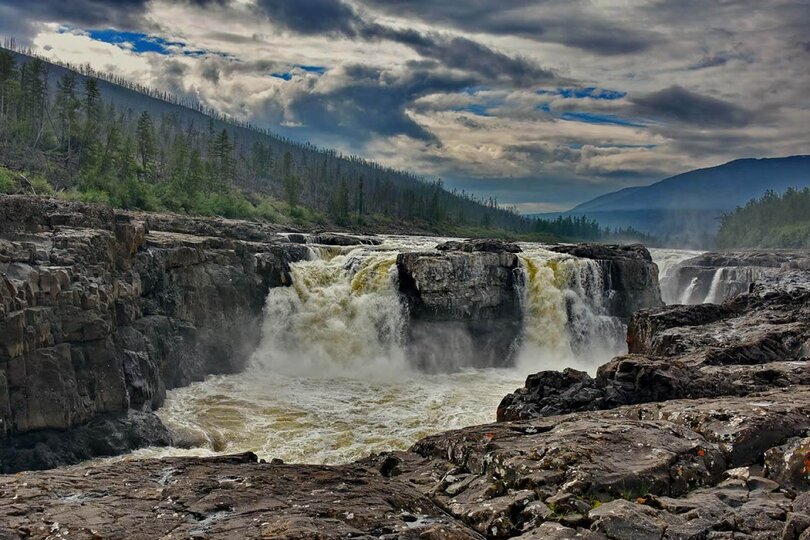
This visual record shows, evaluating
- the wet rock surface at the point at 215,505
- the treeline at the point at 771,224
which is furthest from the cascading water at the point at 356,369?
the treeline at the point at 771,224

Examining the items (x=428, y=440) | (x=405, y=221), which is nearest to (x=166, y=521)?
(x=428, y=440)

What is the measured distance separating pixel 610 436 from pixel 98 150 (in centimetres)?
8247

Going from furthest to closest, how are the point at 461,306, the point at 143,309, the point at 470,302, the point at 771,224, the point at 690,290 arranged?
the point at 771,224 → the point at 690,290 → the point at 470,302 → the point at 461,306 → the point at 143,309

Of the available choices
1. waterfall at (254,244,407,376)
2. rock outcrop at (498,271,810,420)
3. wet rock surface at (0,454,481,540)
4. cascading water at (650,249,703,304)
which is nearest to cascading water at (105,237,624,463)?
waterfall at (254,244,407,376)

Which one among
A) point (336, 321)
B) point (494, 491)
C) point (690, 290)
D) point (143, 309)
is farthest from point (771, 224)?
point (494, 491)

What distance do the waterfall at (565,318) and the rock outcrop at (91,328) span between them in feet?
74.9

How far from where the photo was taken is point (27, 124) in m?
84.3

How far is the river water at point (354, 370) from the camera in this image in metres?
26.6

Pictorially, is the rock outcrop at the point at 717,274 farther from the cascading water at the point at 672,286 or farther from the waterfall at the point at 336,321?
the waterfall at the point at 336,321

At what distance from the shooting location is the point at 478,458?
11.8 metres

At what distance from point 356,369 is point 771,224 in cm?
15141

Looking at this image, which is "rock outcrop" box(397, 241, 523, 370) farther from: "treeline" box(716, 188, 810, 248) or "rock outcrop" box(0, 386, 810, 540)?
"treeline" box(716, 188, 810, 248)

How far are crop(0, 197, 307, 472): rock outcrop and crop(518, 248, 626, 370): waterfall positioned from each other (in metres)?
22.8

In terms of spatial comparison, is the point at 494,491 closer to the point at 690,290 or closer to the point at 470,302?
the point at 470,302
